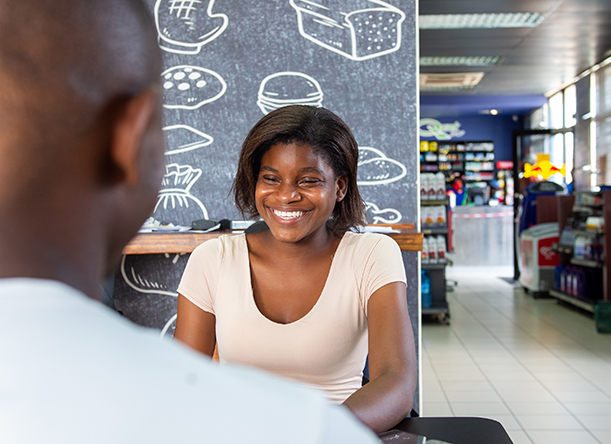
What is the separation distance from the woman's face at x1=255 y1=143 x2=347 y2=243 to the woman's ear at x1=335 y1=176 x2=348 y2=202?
0.27 ft

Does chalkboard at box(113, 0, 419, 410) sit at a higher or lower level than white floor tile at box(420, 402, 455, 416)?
higher

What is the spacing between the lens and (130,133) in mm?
342

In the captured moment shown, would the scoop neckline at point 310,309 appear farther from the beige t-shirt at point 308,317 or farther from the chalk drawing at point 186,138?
the chalk drawing at point 186,138

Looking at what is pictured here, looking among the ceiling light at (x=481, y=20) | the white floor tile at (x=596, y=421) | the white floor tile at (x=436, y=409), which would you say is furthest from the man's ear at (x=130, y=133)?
the ceiling light at (x=481, y=20)

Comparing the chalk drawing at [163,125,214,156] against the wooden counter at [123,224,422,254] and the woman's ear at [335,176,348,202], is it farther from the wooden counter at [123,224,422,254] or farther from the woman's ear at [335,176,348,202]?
the woman's ear at [335,176,348,202]

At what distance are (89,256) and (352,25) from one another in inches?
114

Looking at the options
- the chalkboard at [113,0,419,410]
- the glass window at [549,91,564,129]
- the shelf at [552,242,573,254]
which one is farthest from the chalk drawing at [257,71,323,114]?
the glass window at [549,91,564,129]

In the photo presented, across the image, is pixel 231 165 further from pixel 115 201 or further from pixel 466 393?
pixel 115 201

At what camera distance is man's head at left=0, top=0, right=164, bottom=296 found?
1.01 ft

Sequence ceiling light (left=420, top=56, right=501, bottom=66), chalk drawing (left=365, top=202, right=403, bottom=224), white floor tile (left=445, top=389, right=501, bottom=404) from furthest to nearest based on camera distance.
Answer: ceiling light (left=420, top=56, right=501, bottom=66)
white floor tile (left=445, top=389, right=501, bottom=404)
chalk drawing (left=365, top=202, right=403, bottom=224)

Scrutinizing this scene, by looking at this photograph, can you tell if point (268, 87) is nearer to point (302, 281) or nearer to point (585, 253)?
point (302, 281)

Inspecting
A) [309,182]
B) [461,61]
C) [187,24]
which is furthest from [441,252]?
[461,61]

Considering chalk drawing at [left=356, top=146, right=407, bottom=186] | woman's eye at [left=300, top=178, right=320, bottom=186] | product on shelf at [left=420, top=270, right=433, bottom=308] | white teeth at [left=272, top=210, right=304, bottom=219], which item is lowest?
product on shelf at [left=420, top=270, right=433, bottom=308]

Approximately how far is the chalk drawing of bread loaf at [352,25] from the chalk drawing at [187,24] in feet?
1.54
